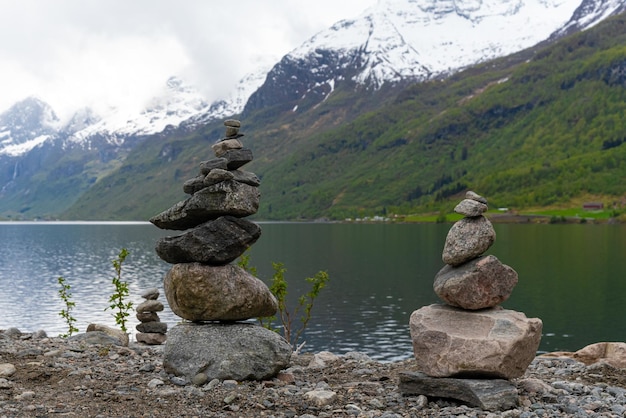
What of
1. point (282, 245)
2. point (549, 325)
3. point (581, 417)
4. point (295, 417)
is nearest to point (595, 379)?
point (581, 417)

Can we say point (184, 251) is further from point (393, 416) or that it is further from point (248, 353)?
point (393, 416)

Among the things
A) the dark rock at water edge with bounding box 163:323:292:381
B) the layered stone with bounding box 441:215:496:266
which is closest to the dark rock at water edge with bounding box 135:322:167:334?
the dark rock at water edge with bounding box 163:323:292:381

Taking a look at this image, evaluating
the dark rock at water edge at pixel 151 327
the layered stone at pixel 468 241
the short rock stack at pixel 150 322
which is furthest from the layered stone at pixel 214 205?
the dark rock at water edge at pixel 151 327

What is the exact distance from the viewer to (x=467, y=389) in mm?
19016

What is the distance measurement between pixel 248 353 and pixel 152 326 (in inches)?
716

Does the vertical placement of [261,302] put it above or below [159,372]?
above

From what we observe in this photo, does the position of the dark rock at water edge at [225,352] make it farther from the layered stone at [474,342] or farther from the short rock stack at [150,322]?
the short rock stack at [150,322]

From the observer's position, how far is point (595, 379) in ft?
76.3

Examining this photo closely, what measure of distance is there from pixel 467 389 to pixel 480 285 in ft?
10.9

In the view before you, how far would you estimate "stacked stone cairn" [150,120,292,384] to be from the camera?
850 inches

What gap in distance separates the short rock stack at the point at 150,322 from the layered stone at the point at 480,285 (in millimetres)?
21683

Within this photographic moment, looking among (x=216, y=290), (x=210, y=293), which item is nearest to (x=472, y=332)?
(x=216, y=290)

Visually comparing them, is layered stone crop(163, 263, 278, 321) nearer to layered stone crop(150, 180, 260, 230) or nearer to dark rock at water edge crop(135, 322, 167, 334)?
layered stone crop(150, 180, 260, 230)

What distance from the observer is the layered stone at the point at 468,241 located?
20891 millimetres
